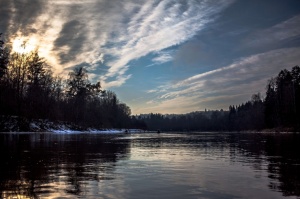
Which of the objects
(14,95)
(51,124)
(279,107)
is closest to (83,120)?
(51,124)

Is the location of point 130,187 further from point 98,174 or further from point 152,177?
point 98,174

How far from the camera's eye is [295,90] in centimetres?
11262

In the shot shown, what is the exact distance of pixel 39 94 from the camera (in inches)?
3765

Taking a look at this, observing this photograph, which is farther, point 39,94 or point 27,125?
point 39,94

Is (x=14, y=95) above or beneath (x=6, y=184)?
above

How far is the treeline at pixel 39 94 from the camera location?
266 feet

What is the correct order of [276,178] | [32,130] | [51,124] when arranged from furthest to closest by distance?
[51,124] → [32,130] → [276,178]

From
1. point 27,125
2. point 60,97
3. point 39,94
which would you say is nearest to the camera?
point 27,125

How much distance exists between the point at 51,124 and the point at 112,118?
86526 mm

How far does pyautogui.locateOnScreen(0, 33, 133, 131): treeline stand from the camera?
81.2 metres

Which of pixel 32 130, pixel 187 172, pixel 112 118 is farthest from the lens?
pixel 112 118

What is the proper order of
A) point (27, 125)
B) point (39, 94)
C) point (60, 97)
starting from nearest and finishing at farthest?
point (27, 125) < point (39, 94) < point (60, 97)

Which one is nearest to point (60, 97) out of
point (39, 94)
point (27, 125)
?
point (39, 94)

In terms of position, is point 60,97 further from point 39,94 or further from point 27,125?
point 27,125
